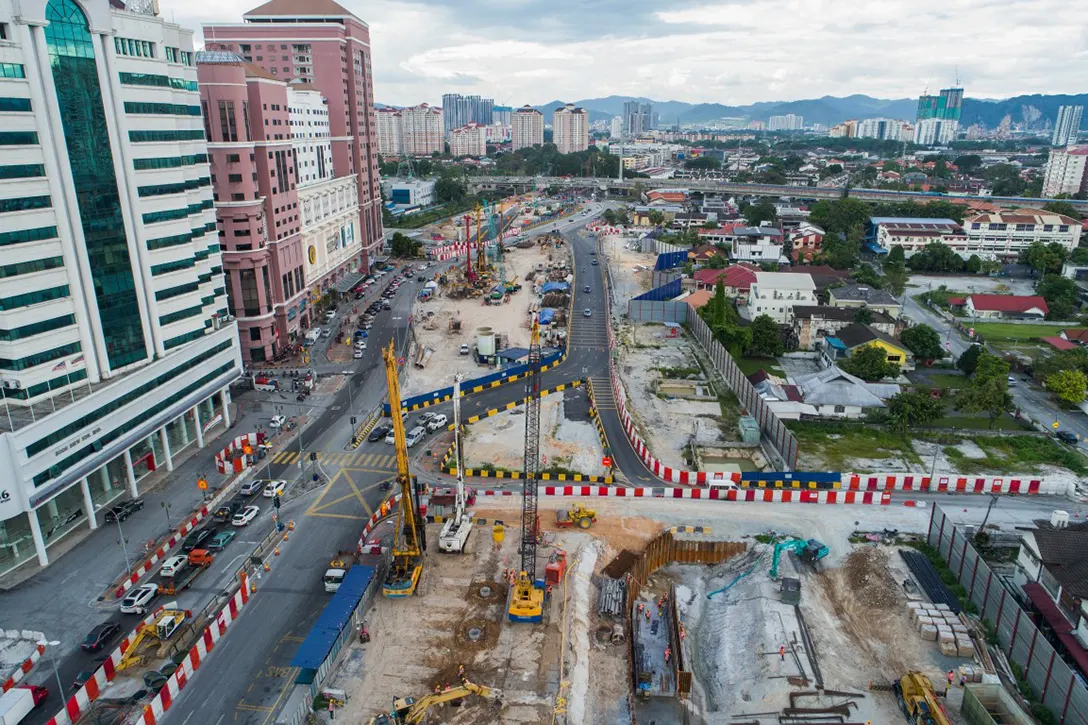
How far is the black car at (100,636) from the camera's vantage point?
3061 centimetres

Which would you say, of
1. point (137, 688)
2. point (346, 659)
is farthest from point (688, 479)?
point (137, 688)

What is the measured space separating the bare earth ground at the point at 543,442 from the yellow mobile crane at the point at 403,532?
38.6 ft

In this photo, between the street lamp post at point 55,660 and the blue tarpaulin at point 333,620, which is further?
the blue tarpaulin at point 333,620

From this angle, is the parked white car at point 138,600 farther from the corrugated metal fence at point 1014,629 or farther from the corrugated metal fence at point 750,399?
the corrugated metal fence at point 1014,629

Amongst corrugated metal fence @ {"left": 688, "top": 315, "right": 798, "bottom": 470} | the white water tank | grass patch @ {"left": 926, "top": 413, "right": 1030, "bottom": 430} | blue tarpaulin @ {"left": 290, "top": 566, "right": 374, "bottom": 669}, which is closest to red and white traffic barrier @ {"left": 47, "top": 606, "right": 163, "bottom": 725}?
blue tarpaulin @ {"left": 290, "top": 566, "right": 374, "bottom": 669}

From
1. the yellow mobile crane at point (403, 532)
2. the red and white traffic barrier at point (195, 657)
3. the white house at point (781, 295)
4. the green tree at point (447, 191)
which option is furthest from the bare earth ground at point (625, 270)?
the red and white traffic barrier at point (195, 657)

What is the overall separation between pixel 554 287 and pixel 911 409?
51881 millimetres

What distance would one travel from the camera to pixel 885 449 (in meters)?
51.1

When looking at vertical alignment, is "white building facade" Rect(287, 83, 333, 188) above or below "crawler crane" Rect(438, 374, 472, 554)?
above

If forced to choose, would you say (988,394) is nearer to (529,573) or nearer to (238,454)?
(529,573)

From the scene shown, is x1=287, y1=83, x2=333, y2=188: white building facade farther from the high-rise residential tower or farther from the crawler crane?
the crawler crane

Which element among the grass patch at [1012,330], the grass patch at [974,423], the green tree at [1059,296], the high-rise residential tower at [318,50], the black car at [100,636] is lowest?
the black car at [100,636]

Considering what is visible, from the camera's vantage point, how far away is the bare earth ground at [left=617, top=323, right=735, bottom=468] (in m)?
52.3

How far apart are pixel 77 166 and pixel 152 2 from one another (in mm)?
13748
